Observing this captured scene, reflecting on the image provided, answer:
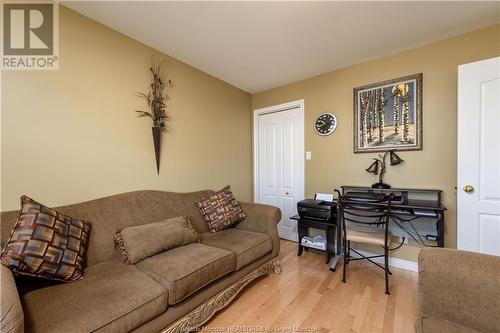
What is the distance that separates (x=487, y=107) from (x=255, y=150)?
266 centimetres

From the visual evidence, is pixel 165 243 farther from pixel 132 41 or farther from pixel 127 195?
pixel 132 41

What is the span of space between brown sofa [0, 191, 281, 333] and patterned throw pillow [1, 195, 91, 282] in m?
0.08

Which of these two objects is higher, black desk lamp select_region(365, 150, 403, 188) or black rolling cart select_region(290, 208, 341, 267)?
black desk lamp select_region(365, 150, 403, 188)

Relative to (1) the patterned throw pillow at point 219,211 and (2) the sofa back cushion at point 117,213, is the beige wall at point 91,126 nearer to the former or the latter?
(2) the sofa back cushion at point 117,213

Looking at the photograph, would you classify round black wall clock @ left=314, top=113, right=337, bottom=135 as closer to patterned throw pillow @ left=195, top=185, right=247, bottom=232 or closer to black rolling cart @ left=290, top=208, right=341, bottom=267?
black rolling cart @ left=290, top=208, right=341, bottom=267

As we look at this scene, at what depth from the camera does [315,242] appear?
8.67 ft

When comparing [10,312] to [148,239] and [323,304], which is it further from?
[323,304]

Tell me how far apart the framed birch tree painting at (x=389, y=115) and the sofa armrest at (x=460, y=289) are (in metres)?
1.66

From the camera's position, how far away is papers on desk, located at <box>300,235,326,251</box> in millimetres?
2592

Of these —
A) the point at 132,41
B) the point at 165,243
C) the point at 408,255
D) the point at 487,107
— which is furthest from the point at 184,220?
the point at 487,107

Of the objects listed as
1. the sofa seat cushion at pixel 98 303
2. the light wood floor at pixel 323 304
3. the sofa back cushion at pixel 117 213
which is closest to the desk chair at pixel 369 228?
the light wood floor at pixel 323 304

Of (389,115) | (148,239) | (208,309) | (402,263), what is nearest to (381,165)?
(389,115)

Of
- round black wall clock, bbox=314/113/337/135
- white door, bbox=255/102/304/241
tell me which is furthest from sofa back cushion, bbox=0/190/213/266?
round black wall clock, bbox=314/113/337/135

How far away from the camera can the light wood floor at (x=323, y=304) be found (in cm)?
153
